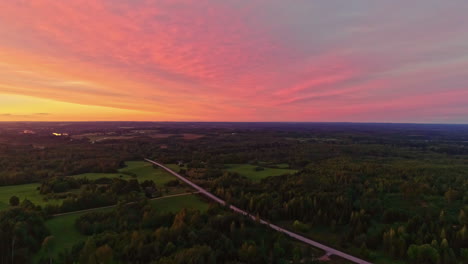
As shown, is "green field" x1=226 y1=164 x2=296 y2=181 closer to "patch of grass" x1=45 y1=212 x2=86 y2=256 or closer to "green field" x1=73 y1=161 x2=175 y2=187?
"green field" x1=73 y1=161 x2=175 y2=187

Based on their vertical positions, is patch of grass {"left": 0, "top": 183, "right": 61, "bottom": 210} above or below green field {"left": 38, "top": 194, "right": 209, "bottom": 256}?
above

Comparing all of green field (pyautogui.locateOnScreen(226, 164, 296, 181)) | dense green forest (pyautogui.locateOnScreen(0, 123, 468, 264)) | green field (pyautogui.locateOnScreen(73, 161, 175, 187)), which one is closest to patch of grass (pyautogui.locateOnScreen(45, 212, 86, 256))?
dense green forest (pyautogui.locateOnScreen(0, 123, 468, 264))

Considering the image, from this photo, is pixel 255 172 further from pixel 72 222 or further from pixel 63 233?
pixel 63 233

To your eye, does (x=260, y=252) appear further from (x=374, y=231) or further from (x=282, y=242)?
(x=374, y=231)

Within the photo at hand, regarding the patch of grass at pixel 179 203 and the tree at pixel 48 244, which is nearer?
the tree at pixel 48 244

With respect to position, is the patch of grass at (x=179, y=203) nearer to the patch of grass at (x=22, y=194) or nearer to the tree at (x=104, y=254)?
→ the tree at (x=104, y=254)

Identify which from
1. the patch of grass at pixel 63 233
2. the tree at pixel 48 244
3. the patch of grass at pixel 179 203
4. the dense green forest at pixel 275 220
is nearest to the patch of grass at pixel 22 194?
the dense green forest at pixel 275 220

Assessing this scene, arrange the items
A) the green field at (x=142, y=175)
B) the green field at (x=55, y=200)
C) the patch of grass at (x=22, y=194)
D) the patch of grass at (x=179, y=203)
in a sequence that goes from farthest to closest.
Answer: the green field at (x=142, y=175), the green field at (x=55, y=200), the patch of grass at (x=179, y=203), the patch of grass at (x=22, y=194)

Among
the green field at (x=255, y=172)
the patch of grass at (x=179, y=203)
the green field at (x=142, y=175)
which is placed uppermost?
the green field at (x=255, y=172)

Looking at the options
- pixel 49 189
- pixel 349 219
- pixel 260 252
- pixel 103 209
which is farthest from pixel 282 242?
pixel 49 189
